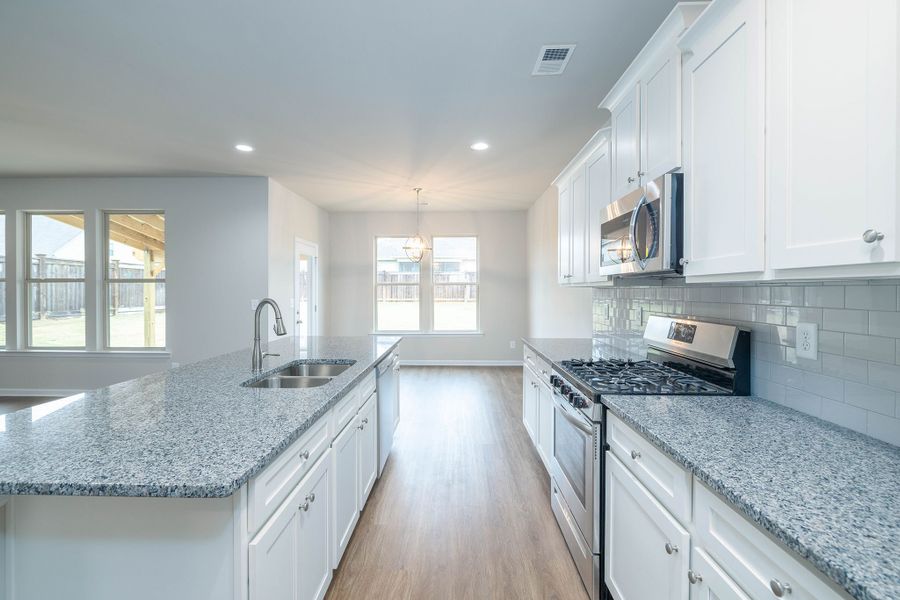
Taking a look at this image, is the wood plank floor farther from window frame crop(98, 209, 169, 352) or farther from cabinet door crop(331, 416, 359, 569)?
window frame crop(98, 209, 169, 352)

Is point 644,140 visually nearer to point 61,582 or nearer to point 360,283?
point 61,582

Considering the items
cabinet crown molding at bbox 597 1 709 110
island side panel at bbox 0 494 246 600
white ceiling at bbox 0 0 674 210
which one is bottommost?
island side panel at bbox 0 494 246 600

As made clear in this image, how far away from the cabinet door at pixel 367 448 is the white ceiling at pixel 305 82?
2088mm

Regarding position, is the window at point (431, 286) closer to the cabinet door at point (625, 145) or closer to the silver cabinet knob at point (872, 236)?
the cabinet door at point (625, 145)

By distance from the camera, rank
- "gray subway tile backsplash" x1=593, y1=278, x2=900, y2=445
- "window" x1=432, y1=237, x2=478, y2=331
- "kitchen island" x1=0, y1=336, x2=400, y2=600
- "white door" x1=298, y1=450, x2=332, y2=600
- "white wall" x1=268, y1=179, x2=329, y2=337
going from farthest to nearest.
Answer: "window" x1=432, y1=237, x2=478, y2=331 → "white wall" x1=268, y1=179, x2=329, y2=337 → "white door" x1=298, y1=450, x2=332, y2=600 → "gray subway tile backsplash" x1=593, y1=278, x2=900, y2=445 → "kitchen island" x1=0, y1=336, x2=400, y2=600

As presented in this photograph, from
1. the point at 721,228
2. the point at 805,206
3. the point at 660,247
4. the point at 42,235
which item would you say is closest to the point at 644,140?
the point at 660,247

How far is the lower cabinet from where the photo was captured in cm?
109

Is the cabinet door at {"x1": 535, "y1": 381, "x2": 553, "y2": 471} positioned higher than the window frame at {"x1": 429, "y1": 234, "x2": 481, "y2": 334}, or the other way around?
the window frame at {"x1": 429, "y1": 234, "x2": 481, "y2": 334}

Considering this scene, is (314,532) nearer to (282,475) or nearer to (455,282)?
(282,475)

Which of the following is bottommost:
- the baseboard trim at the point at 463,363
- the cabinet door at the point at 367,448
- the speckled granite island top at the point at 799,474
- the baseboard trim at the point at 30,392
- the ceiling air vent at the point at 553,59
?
the baseboard trim at the point at 30,392

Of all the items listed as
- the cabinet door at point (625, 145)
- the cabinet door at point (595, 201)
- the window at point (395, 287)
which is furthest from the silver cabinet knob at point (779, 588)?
the window at point (395, 287)

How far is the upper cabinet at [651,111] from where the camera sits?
5.34ft

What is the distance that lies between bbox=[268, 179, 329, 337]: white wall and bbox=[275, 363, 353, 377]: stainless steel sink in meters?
2.83

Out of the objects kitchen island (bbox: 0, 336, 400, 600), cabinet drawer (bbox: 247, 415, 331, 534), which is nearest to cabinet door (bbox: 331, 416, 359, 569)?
cabinet drawer (bbox: 247, 415, 331, 534)
